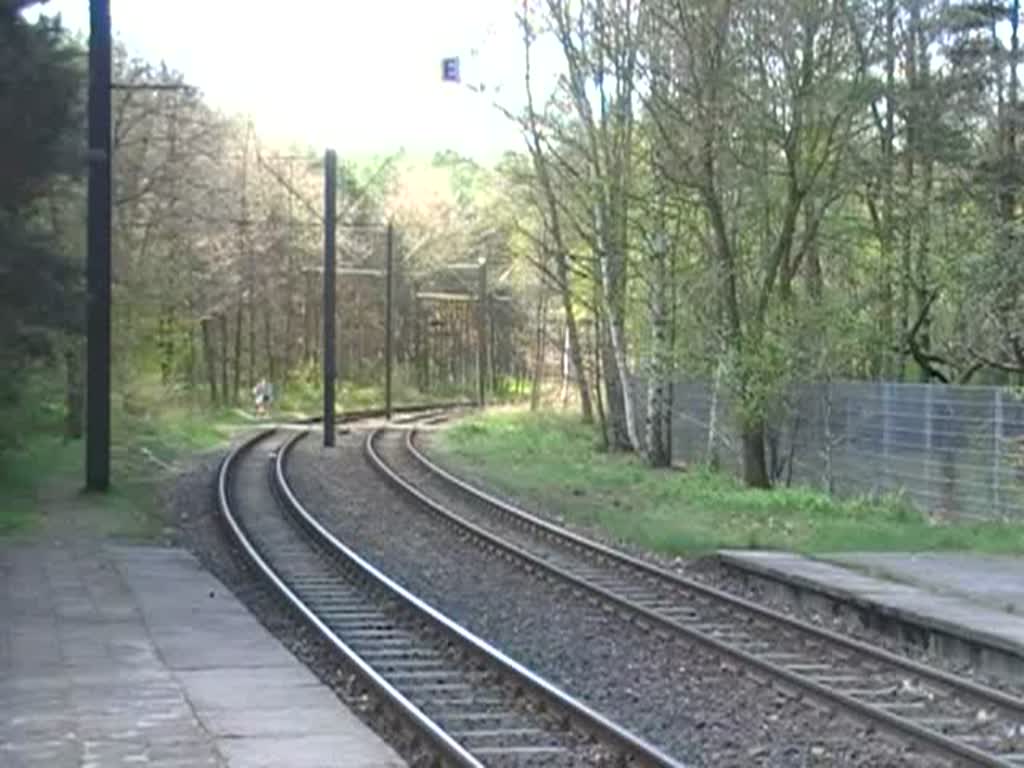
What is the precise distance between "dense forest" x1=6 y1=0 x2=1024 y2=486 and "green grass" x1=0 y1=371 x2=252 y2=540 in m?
1.08

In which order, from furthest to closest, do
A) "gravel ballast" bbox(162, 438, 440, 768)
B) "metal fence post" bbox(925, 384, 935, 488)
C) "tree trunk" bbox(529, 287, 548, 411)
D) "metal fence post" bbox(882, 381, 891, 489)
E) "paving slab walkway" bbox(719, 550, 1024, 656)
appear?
"tree trunk" bbox(529, 287, 548, 411) < "metal fence post" bbox(882, 381, 891, 489) < "metal fence post" bbox(925, 384, 935, 488) < "paving slab walkway" bbox(719, 550, 1024, 656) < "gravel ballast" bbox(162, 438, 440, 768)

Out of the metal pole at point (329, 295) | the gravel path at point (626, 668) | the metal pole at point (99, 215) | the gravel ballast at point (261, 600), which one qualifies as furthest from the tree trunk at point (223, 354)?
the gravel path at point (626, 668)

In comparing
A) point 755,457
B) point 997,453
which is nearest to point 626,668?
point 997,453

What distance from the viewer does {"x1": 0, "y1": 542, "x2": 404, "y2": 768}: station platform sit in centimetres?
905

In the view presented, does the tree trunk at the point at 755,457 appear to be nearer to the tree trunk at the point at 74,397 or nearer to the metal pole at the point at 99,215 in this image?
the metal pole at the point at 99,215

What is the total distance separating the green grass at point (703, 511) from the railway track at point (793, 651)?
1539mm

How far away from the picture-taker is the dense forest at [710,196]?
→ 2367 centimetres

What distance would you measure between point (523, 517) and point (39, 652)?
10.9 metres

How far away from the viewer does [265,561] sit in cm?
1869

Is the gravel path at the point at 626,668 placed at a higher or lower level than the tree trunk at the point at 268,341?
lower

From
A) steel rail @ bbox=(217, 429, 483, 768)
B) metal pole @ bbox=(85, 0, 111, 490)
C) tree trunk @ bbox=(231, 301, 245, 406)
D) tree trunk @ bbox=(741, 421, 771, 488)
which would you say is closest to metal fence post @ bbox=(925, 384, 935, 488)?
tree trunk @ bbox=(741, 421, 771, 488)

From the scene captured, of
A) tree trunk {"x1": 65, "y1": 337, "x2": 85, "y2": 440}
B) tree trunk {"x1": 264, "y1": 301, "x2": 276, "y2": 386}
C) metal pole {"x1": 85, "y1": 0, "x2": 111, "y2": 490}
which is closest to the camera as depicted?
metal pole {"x1": 85, "y1": 0, "x2": 111, "y2": 490}

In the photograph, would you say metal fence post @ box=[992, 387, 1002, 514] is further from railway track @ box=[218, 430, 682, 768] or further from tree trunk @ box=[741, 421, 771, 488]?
railway track @ box=[218, 430, 682, 768]

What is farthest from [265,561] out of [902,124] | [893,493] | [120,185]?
[120,185]
